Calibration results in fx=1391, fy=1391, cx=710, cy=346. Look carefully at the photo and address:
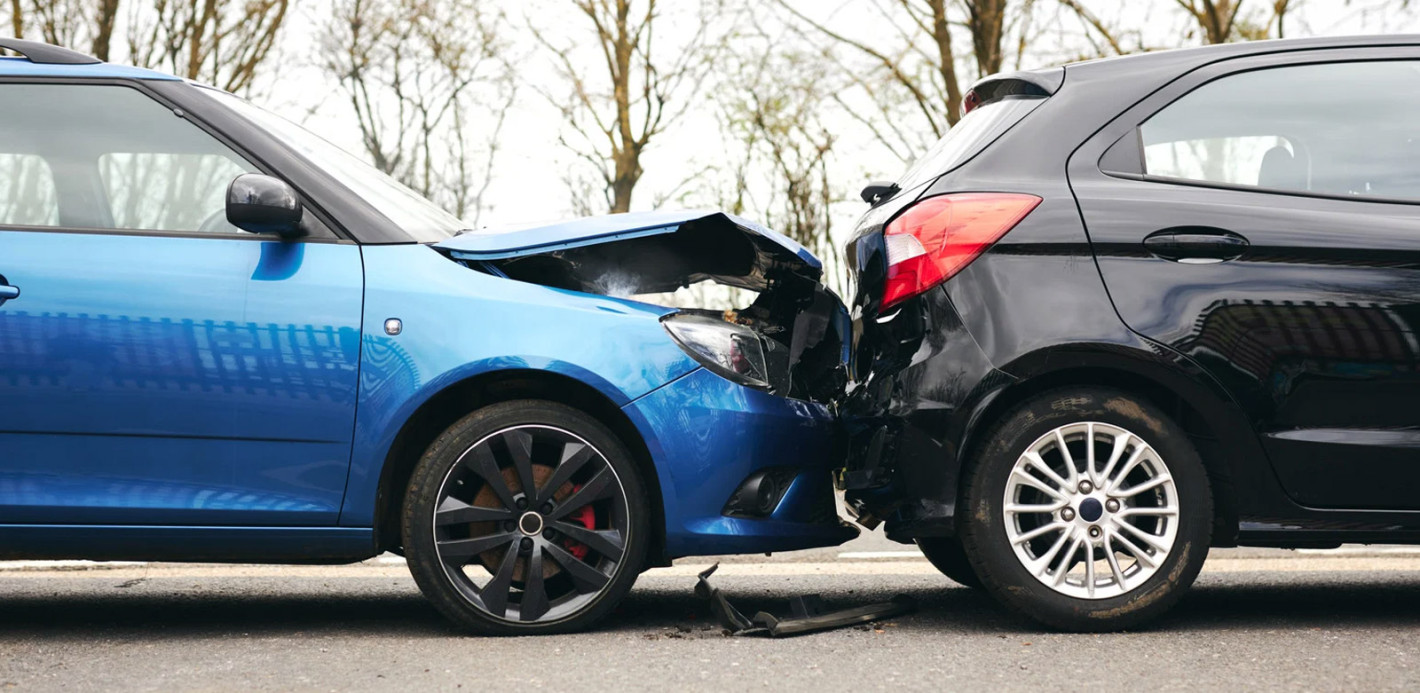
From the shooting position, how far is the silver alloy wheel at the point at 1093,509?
388 cm

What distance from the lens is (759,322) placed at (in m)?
4.59

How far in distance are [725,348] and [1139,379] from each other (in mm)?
1202

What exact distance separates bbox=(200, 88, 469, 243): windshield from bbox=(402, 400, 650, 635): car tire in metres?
0.67

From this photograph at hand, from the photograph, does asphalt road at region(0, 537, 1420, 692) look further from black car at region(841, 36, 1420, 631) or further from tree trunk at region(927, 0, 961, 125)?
tree trunk at region(927, 0, 961, 125)

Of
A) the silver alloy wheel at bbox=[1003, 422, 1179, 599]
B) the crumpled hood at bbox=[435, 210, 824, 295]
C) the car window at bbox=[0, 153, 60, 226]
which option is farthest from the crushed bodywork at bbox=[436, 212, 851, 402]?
the car window at bbox=[0, 153, 60, 226]

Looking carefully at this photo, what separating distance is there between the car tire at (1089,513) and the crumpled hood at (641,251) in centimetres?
96

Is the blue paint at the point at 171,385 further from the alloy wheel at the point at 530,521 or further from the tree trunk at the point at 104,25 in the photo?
the tree trunk at the point at 104,25

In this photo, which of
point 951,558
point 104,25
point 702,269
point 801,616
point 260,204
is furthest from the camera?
point 104,25

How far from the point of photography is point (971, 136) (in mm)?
4227

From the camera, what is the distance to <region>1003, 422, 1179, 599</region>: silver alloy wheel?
3.88 m

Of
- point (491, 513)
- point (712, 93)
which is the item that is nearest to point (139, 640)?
point (491, 513)

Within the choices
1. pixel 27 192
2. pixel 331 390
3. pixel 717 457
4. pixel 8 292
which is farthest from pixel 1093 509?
pixel 27 192

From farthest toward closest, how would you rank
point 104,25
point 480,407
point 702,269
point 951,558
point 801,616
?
point 104,25 < point 951,558 < point 702,269 < point 801,616 < point 480,407

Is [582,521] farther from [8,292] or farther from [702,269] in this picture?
[8,292]
